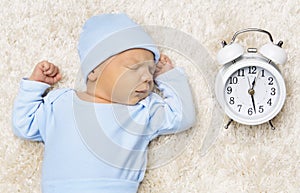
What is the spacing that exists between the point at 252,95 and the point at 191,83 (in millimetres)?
152

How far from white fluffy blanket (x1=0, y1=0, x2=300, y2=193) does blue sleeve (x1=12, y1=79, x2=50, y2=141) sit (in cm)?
5

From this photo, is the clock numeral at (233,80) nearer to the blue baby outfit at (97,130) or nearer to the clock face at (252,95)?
the clock face at (252,95)

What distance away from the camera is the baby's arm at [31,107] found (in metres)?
1.59

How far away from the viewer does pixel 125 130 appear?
1558mm

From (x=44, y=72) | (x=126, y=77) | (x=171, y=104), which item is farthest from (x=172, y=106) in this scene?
(x=44, y=72)

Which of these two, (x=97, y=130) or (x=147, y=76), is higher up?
(x=147, y=76)

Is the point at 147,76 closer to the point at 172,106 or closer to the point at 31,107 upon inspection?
the point at 172,106

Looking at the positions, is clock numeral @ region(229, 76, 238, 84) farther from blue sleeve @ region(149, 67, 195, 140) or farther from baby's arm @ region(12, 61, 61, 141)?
baby's arm @ region(12, 61, 61, 141)

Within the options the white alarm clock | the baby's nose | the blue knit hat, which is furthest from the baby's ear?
the white alarm clock

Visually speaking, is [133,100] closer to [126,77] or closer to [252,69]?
[126,77]

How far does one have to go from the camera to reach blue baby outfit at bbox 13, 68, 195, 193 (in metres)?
1.55

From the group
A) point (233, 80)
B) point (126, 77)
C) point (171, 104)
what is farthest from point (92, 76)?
point (233, 80)

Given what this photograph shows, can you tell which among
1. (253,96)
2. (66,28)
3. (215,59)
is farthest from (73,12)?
(253,96)

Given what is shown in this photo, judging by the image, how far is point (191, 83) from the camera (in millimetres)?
1624
